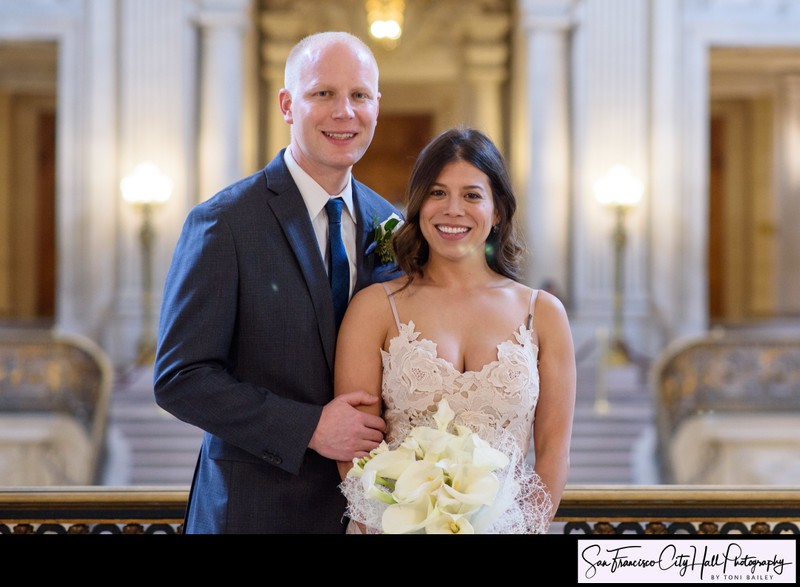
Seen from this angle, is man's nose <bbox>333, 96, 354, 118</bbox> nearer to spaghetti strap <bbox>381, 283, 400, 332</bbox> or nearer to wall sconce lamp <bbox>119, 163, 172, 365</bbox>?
spaghetti strap <bbox>381, 283, 400, 332</bbox>

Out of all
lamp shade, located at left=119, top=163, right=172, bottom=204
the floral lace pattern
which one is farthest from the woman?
lamp shade, located at left=119, top=163, right=172, bottom=204

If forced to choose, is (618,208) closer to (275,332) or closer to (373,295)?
(373,295)

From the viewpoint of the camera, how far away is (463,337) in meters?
2.83

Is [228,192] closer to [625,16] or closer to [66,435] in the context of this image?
[66,435]

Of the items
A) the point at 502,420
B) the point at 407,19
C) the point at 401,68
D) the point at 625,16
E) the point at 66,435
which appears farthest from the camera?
the point at 401,68

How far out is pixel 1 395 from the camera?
467 inches

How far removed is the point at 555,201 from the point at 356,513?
→ 573 inches

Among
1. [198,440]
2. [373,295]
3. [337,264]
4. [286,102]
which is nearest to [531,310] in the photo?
[373,295]

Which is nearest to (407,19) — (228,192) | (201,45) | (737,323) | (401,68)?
(401,68)

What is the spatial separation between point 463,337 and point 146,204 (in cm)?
1282

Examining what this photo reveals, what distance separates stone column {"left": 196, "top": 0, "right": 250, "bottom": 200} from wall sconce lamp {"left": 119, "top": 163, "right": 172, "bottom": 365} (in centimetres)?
121

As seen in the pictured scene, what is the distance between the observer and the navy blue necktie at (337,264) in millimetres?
2910

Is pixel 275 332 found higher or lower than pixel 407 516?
higher

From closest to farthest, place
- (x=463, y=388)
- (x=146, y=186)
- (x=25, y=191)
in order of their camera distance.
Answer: (x=463, y=388), (x=146, y=186), (x=25, y=191)
